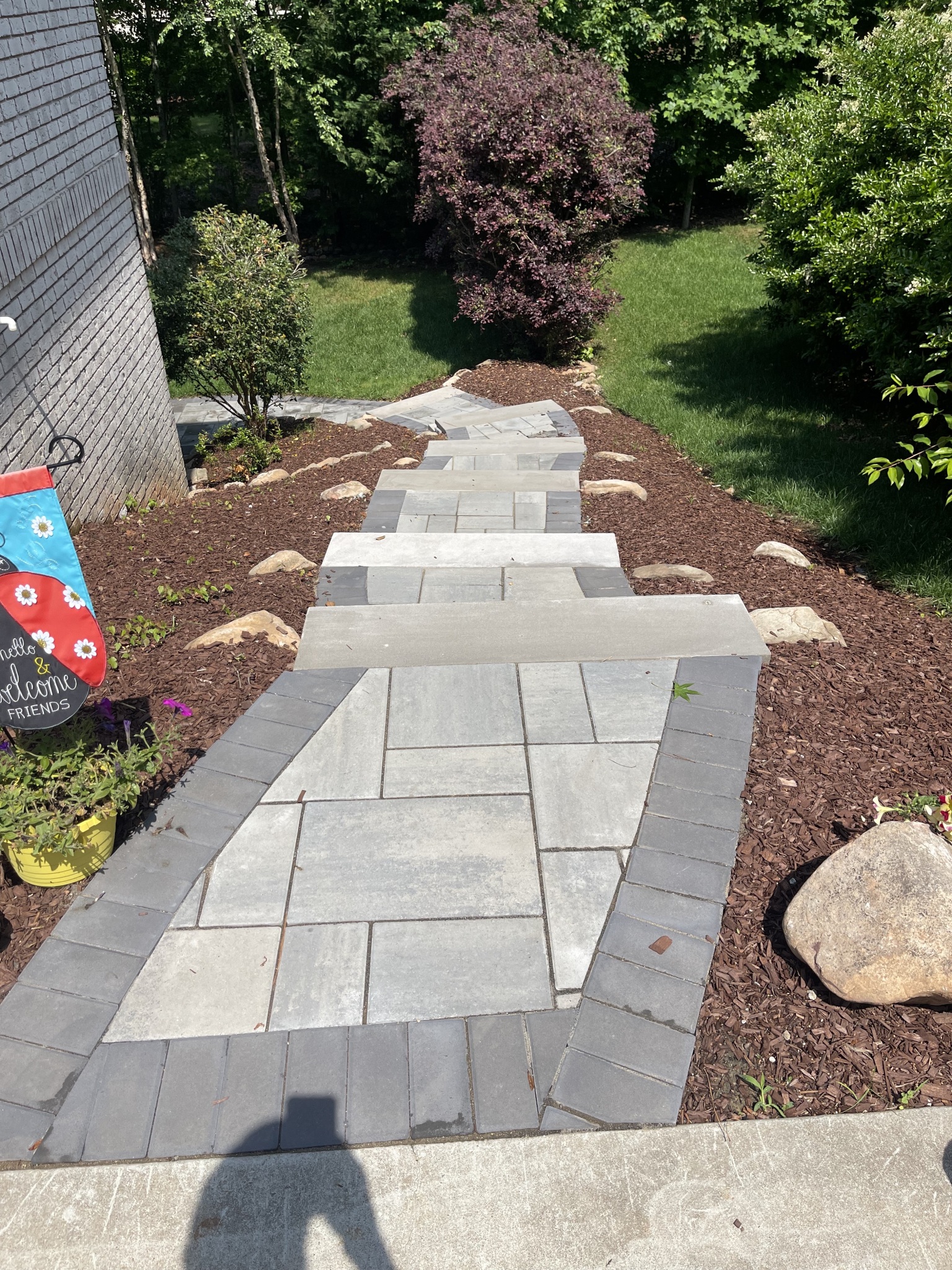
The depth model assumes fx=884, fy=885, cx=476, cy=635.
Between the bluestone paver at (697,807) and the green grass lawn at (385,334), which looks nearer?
the bluestone paver at (697,807)

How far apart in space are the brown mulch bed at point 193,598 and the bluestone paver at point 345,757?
448mm

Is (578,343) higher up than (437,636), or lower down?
lower down

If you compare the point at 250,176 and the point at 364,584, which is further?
the point at 250,176

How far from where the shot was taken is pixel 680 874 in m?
3.37

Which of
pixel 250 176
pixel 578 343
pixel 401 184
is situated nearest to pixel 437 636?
pixel 578 343

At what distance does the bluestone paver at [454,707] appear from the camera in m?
4.19

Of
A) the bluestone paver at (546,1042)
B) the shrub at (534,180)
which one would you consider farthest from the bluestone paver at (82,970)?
the shrub at (534,180)

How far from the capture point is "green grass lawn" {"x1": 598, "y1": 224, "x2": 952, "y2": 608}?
623 centimetres

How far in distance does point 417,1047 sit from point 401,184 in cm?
1923

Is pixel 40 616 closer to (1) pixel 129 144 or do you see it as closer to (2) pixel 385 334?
(2) pixel 385 334

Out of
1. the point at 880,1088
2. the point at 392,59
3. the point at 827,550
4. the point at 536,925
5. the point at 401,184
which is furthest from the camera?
the point at 401,184

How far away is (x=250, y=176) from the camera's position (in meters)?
21.7

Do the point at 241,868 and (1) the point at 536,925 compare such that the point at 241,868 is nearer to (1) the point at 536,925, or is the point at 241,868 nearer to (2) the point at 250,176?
(1) the point at 536,925

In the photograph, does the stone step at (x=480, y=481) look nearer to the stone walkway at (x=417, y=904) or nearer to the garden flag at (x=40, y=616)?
the stone walkway at (x=417, y=904)
